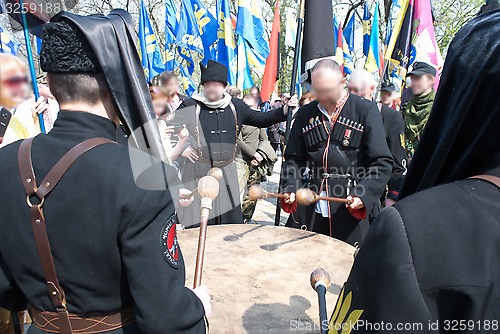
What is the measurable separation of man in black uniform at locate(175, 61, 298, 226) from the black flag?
90 centimetres

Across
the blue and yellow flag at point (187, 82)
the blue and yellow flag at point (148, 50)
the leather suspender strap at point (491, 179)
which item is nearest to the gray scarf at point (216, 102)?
the blue and yellow flag at point (148, 50)

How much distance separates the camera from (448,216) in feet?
2.33

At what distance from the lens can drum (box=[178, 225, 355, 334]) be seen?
171 cm

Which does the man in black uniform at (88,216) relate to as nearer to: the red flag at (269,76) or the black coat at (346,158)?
the black coat at (346,158)

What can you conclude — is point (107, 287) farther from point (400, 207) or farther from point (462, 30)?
point (462, 30)

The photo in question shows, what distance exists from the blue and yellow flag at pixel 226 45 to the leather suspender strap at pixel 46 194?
4.15 meters

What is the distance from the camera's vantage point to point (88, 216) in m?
1.11

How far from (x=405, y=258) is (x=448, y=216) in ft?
0.38

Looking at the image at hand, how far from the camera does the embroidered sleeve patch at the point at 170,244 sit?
1.17 m

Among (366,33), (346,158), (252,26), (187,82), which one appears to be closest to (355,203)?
(346,158)

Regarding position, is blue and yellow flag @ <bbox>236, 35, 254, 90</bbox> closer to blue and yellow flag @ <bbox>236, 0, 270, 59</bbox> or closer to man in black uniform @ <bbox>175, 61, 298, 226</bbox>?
blue and yellow flag @ <bbox>236, 0, 270, 59</bbox>

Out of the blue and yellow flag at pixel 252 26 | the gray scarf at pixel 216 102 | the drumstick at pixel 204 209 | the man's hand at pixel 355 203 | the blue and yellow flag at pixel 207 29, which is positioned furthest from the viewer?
the blue and yellow flag at pixel 207 29

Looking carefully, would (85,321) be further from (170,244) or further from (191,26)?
(191,26)

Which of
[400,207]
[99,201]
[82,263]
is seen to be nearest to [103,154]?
[99,201]
